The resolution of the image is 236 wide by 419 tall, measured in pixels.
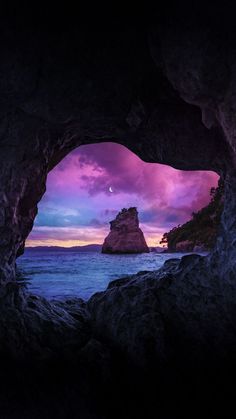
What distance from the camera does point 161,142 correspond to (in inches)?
244

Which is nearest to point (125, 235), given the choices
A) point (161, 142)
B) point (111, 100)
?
point (161, 142)

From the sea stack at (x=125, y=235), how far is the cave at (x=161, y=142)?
3762 inches

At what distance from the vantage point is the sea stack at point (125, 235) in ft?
337

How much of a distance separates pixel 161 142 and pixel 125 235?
338 feet

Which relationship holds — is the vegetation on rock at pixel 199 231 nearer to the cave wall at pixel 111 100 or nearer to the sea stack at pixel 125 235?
the sea stack at pixel 125 235

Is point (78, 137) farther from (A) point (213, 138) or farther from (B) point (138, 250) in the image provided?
(B) point (138, 250)

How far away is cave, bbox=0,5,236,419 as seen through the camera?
3.92m

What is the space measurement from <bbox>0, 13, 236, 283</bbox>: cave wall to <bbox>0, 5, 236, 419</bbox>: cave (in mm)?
18

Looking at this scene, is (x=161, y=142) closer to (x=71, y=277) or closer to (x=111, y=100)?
(x=111, y=100)

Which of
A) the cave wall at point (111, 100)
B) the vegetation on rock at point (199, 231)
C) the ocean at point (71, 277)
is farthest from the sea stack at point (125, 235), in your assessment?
the cave wall at point (111, 100)

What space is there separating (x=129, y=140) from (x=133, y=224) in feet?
319

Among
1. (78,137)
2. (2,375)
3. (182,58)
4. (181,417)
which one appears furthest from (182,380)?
(78,137)

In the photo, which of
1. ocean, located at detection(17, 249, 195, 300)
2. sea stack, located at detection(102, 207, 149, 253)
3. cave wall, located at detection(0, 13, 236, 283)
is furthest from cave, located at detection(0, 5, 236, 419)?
sea stack, located at detection(102, 207, 149, 253)

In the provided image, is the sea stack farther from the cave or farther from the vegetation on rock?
the cave
